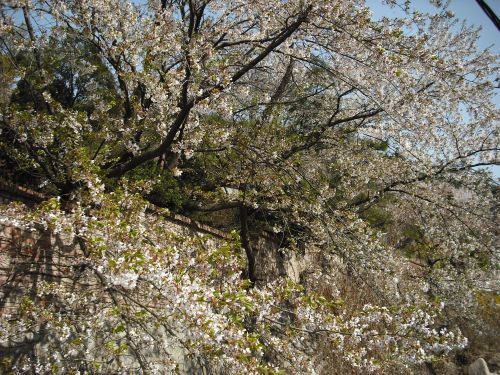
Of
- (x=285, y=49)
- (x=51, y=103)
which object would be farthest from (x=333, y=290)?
(x=51, y=103)

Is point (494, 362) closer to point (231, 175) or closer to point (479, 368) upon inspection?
point (479, 368)

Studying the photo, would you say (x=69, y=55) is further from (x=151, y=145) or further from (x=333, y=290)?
(x=333, y=290)

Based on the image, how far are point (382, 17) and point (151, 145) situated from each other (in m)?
4.06

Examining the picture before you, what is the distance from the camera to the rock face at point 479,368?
29.0ft

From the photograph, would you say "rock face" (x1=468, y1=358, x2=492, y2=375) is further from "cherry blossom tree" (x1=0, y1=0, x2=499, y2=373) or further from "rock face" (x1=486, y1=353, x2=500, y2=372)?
"cherry blossom tree" (x1=0, y1=0, x2=499, y2=373)

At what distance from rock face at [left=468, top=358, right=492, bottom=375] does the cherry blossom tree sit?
88cm

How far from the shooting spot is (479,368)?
29.3ft

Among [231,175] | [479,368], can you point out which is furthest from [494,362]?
[231,175]

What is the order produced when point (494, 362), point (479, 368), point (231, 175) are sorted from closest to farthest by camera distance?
point (231, 175) → point (479, 368) → point (494, 362)

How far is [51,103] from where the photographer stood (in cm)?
464

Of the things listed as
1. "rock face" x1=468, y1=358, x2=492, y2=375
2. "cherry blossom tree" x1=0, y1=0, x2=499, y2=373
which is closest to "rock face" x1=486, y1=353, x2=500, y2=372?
"rock face" x1=468, y1=358, x2=492, y2=375

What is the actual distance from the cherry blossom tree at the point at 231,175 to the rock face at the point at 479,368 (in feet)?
2.90

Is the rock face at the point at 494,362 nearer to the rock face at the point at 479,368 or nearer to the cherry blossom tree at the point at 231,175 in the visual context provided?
the rock face at the point at 479,368

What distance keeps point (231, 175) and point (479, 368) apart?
7.67 metres
